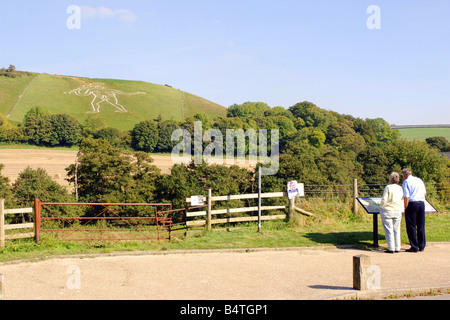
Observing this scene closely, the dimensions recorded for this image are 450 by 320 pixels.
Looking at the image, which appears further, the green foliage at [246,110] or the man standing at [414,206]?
the green foliage at [246,110]

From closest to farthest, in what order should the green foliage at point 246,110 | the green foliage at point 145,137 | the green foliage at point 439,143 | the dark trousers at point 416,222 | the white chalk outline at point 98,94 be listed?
the dark trousers at point 416,222 < the green foliage at point 145,137 < the green foliage at point 439,143 < the white chalk outline at point 98,94 < the green foliage at point 246,110

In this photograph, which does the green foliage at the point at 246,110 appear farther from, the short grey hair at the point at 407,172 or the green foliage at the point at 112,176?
the short grey hair at the point at 407,172

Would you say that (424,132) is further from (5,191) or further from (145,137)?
(5,191)

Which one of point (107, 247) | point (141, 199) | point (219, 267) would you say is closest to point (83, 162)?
point (141, 199)

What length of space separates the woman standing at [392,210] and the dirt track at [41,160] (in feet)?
158

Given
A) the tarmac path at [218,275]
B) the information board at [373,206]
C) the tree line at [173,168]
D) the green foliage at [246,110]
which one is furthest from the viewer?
the green foliage at [246,110]

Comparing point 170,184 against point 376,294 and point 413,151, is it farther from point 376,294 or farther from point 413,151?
point 413,151

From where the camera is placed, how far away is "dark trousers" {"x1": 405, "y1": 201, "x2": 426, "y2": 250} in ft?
30.8

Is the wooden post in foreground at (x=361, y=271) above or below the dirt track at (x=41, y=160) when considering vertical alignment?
below

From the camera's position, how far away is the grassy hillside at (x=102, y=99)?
106 metres

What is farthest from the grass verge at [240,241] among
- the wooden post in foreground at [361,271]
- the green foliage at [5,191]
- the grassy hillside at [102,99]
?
the grassy hillside at [102,99]

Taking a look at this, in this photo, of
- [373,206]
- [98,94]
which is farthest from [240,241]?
[98,94]

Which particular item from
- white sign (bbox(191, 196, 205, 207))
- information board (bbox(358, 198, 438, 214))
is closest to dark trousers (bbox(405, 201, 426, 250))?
information board (bbox(358, 198, 438, 214))

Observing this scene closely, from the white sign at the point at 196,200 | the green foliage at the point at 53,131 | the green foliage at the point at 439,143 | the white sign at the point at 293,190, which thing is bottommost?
the white sign at the point at 196,200
